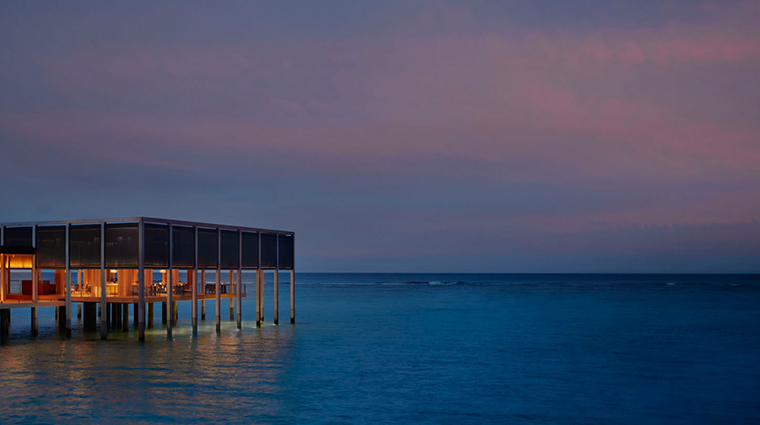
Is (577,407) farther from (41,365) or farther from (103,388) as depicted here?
(41,365)

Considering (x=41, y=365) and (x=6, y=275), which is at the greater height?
(x=6, y=275)

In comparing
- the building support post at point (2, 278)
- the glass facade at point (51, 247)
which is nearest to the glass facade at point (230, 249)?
the glass facade at point (51, 247)

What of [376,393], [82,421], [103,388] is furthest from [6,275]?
[376,393]

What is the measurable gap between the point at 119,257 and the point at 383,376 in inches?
552

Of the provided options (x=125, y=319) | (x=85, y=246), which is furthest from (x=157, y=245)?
(x=125, y=319)

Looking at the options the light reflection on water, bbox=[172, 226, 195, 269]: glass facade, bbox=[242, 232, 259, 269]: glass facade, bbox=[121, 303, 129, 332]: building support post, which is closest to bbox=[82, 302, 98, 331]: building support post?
bbox=[121, 303, 129, 332]: building support post

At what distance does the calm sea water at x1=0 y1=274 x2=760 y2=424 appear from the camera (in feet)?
62.1

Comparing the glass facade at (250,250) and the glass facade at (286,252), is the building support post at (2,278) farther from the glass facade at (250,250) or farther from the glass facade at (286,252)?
the glass facade at (286,252)

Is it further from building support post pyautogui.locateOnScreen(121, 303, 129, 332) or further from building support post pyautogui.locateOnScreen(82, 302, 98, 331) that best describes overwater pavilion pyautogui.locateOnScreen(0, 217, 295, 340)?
building support post pyautogui.locateOnScreen(82, 302, 98, 331)

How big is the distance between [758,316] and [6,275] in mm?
53553

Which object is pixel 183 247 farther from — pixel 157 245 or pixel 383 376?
pixel 383 376

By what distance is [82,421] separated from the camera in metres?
17.4

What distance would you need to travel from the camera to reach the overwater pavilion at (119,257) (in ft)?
101

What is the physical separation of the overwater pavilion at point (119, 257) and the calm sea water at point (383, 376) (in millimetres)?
2168
